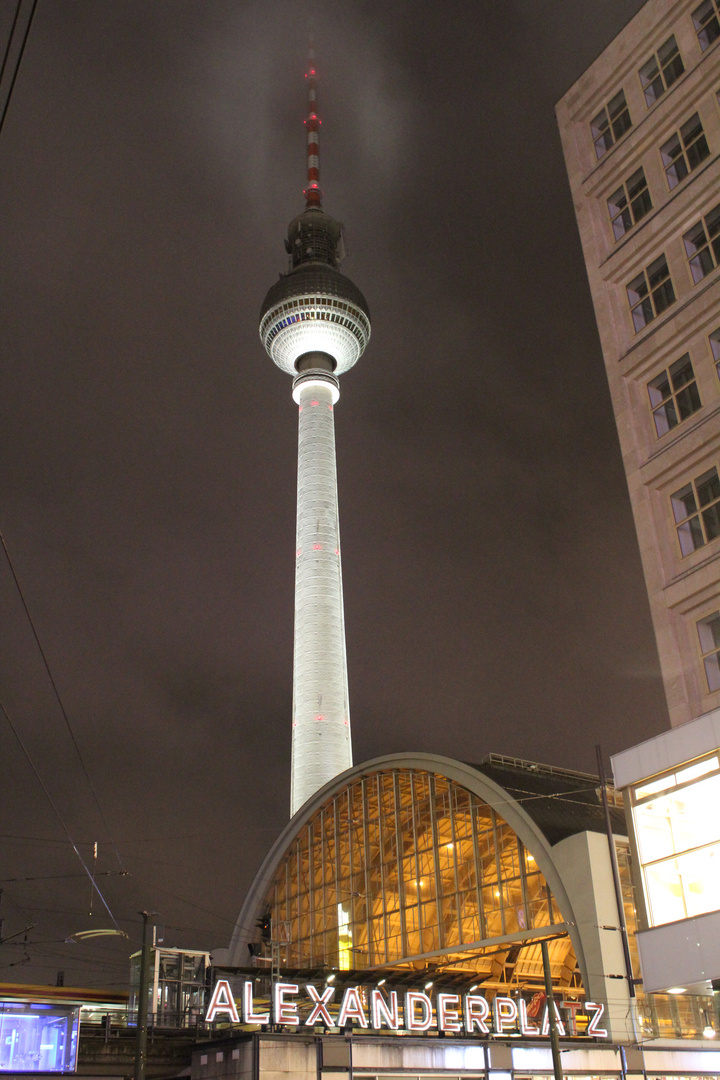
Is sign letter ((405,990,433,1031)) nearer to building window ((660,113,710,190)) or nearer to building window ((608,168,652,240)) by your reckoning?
building window ((608,168,652,240))

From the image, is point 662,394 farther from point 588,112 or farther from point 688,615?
point 588,112

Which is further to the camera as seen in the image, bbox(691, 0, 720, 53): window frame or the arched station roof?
the arched station roof

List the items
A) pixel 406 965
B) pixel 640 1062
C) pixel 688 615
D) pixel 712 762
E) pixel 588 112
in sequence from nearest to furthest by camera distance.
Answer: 1. pixel 712 762
2. pixel 688 615
3. pixel 588 112
4. pixel 640 1062
5. pixel 406 965

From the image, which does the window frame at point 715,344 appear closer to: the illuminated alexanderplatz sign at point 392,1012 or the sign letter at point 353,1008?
the illuminated alexanderplatz sign at point 392,1012

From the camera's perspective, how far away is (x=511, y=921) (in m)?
48.0

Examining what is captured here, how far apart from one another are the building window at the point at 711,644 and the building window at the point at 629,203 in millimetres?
14530

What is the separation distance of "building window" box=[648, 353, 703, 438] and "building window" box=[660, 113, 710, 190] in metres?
6.50

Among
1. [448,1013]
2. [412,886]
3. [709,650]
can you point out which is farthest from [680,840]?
[412,886]

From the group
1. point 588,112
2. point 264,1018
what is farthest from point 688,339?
point 264,1018

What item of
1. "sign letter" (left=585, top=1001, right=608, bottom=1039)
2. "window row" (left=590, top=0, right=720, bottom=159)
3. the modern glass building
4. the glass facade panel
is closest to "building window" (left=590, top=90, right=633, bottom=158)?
"window row" (left=590, top=0, right=720, bottom=159)

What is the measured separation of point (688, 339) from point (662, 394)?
6.42 feet

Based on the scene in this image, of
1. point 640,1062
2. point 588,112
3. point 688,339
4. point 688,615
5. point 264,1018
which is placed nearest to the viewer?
point 688,615

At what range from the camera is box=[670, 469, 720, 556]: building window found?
29.5 metres

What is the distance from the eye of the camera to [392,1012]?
123ft
